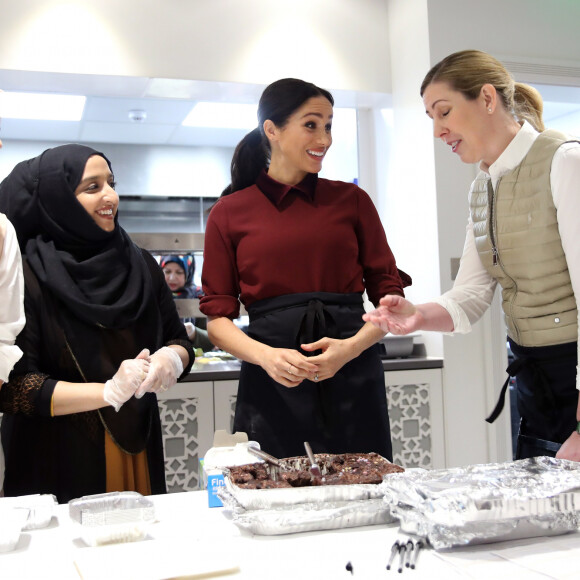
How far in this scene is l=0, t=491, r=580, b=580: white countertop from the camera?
35.7 inches

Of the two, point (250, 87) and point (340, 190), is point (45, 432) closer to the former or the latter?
point (340, 190)

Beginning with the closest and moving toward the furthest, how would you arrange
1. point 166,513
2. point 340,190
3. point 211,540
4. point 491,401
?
point 211,540 < point 166,513 < point 340,190 < point 491,401

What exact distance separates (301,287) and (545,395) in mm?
636

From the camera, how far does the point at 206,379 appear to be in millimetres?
2771

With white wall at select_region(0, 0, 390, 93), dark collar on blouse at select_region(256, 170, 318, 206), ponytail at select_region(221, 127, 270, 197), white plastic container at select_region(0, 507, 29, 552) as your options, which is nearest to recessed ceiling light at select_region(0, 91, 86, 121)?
white wall at select_region(0, 0, 390, 93)

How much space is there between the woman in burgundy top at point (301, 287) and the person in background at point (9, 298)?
47 cm

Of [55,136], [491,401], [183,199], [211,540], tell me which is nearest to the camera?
[211,540]

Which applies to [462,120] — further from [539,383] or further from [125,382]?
[125,382]

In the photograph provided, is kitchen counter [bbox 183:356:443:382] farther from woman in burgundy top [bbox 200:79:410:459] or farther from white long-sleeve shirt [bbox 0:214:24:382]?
white long-sleeve shirt [bbox 0:214:24:382]

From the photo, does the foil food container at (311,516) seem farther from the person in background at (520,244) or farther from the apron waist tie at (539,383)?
the apron waist tie at (539,383)

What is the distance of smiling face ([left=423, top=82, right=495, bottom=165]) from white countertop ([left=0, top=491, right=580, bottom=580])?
96cm

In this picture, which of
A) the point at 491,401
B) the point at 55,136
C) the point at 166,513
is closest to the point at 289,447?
the point at 166,513

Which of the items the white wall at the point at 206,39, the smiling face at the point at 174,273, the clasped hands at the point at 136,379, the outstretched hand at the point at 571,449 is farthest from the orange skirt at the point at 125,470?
the smiling face at the point at 174,273

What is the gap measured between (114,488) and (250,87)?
2.21m
